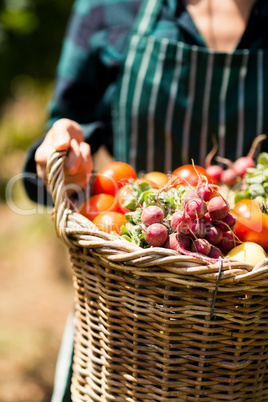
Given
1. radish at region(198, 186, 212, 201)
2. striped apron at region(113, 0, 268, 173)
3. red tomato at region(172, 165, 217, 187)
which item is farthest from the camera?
striped apron at region(113, 0, 268, 173)

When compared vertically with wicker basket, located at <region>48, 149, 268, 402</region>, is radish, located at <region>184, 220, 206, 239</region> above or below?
above

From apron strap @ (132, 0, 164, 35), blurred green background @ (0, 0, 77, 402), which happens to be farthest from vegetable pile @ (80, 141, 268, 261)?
blurred green background @ (0, 0, 77, 402)

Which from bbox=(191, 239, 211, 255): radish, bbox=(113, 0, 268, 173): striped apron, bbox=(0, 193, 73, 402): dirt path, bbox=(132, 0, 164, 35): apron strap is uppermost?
bbox=(132, 0, 164, 35): apron strap

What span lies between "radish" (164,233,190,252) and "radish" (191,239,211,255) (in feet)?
0.06

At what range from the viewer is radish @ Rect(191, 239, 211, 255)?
2.77 feet

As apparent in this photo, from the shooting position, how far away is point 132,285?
900 mm

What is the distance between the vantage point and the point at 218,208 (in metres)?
0.87

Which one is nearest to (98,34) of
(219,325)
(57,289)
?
(219,325)

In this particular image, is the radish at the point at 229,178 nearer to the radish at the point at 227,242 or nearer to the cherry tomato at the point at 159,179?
the cherry tomato at the point at 159,179

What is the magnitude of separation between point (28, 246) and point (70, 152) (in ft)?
9.94

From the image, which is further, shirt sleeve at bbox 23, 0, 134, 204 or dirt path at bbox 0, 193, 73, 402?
dirt path at bbox 0, 193, 73, 402

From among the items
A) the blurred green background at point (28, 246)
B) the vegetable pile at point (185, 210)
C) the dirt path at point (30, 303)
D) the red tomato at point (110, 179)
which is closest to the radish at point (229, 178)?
the vegetable pile at point (185, 210)

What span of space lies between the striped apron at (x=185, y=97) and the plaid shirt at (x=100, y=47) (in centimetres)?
4

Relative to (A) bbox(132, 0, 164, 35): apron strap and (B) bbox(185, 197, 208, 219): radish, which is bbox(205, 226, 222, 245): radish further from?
(A) bbox(132, 0, 164, 35): apron strap
